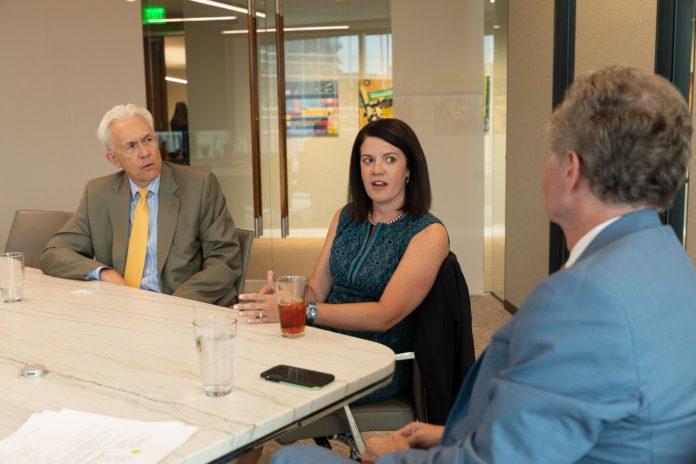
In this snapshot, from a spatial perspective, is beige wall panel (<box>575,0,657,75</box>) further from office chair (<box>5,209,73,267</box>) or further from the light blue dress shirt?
office chair (<box>5,209,73,267</box>)

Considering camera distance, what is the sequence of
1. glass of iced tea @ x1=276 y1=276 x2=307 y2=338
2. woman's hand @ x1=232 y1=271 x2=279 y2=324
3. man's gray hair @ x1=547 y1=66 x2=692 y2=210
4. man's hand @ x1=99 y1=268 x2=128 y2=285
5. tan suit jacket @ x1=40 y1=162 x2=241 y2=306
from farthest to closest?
tan suit jacket @ x1=40 y1=162 x2=241 y2=306 → man's hand @ x1=99 y1=268 x2=128 y2=285 → woman's hand @ x1=232 y1=271 x2=279 y2=324 → glass of iced tea @ x1=276 y1=276 x2=307 y2=338 → man's gray hair @ x1=547 y1=66 x2=692 y2=210

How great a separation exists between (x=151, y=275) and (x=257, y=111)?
10.3 feet

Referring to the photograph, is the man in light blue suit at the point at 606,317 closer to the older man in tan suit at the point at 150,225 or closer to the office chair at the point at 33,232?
the older man in tan suit at the point at 150,225

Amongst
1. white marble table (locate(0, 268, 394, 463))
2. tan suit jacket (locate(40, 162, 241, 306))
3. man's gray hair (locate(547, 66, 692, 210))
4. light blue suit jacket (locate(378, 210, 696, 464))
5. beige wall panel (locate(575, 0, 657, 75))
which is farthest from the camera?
beige wall panel (locate(575, 0, 657, 75))

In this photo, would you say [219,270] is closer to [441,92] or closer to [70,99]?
[441,92]

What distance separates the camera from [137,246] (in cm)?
294

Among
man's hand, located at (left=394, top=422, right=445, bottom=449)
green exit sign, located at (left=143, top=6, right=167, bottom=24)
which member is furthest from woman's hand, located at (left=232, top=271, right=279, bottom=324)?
green exit sign, located at (left=143, top=6, right=167, bottom=24)

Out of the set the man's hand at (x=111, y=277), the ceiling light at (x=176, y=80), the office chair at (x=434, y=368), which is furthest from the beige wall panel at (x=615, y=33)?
the ceiling light at (x=176, y=80)

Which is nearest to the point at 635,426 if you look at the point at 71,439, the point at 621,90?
the point at 621,90

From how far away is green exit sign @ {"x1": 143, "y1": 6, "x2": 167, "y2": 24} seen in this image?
593 cm

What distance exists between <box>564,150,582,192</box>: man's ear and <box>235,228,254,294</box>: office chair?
189 cm

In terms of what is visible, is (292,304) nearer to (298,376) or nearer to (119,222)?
(298,376)

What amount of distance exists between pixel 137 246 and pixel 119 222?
13cm

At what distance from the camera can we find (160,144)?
239 inches
